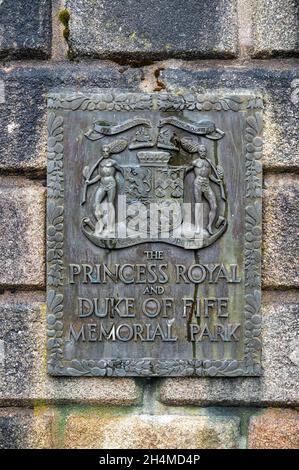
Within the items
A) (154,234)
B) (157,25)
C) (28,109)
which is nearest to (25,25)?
(28,109)

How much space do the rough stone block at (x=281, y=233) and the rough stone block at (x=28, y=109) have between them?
2.00ft

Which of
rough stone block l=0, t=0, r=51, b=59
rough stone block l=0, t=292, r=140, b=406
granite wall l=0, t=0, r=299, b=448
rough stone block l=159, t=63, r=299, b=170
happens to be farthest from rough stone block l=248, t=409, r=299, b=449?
rough stone block l=0, t=0, r=51, b=59

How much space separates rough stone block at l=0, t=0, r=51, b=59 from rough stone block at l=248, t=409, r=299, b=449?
145 cm

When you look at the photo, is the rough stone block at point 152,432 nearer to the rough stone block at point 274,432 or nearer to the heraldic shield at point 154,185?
the rough stone block at point 274,432

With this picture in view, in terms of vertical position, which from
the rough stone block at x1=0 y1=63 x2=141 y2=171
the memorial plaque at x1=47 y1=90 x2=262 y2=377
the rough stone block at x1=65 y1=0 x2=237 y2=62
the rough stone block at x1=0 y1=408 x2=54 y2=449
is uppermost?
the rough stone block at x1=65 y1=0 x2=237 y2=62

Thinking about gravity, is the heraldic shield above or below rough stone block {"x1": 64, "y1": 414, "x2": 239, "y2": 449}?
above

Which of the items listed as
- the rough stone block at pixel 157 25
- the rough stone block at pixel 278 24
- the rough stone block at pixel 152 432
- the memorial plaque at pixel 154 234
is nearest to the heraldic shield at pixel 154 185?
the memorial plaque at pixel 154 234

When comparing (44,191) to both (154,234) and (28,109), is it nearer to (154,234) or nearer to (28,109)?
(28,109)

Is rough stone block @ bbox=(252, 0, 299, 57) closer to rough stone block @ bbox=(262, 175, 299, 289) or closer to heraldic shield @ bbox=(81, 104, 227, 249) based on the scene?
heraldic shield @ bbox=(81, 104, 227, 249)

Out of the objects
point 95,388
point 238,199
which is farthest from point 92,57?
point 95,388

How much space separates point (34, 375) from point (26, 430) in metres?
0.19

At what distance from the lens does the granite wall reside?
2492mm

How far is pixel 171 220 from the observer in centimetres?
248

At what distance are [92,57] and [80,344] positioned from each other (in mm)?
966
